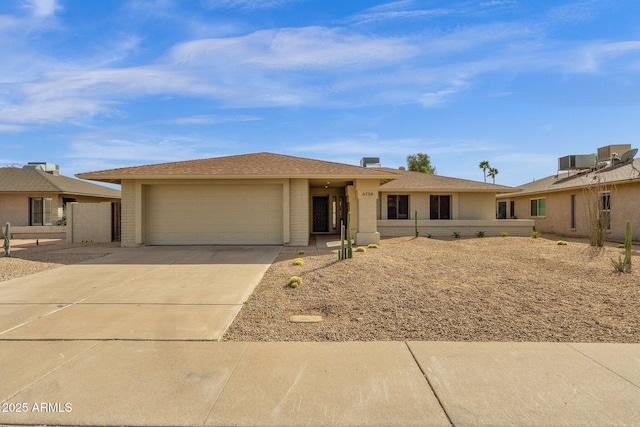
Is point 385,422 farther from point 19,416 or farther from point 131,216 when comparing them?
point 131,216

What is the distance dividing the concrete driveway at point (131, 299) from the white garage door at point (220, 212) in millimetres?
3721

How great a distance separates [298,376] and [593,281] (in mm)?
7511

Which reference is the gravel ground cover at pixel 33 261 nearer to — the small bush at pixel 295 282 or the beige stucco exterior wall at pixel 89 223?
the beige stucco exterior wall at pixel 89 223

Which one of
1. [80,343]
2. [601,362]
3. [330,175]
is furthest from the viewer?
[330,175]

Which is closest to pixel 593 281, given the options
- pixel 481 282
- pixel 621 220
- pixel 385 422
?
pixel 481 282

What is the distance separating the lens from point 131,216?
1523 cm

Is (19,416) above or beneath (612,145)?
beneath

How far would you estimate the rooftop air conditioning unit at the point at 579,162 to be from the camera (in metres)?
22.3

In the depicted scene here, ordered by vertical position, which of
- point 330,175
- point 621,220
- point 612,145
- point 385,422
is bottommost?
point 385,422

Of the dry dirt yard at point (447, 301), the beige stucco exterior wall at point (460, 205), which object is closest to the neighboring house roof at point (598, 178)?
the beige stucco exterior wall at point (460, 205)

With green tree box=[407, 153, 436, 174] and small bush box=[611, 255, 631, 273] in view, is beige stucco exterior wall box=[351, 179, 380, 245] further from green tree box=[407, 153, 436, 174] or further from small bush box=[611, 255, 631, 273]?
green tree box=[407, 153, 436, 174]

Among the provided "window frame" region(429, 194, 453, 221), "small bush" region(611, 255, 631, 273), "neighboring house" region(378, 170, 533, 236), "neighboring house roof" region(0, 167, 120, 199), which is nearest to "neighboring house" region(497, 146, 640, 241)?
"neighboring house" region(378, 170, 533, 236)

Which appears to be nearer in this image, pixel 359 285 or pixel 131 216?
pixel 359 285

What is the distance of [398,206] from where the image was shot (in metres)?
21.8
